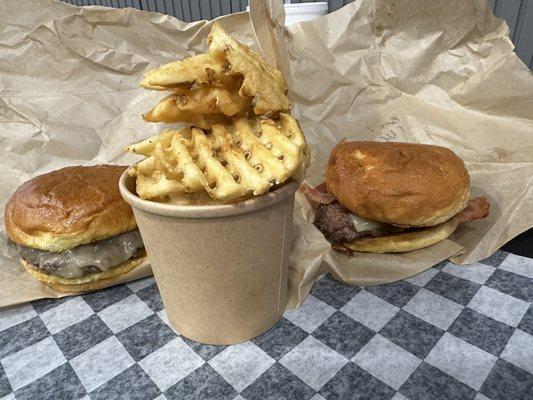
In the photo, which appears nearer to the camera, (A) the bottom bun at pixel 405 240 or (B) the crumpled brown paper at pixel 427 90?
(A) the bottom bun at pixel 405 240

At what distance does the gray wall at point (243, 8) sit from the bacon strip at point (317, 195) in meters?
1.70

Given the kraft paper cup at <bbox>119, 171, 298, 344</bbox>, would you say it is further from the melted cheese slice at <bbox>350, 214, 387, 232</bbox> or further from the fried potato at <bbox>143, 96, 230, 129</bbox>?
the melted cheese slice at <bbox>350, 214, 387, 232</bbox>

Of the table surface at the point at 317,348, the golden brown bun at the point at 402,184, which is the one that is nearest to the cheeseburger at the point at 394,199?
the golden brown bun at the point at 402,184

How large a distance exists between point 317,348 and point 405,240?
533 mm

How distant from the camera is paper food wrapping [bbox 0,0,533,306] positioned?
57.2 inches

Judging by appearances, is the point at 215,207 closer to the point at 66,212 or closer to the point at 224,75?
the point at 224,75

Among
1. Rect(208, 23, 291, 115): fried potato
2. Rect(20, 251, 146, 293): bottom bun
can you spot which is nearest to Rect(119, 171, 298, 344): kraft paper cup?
Rect(208, 23, 291, 115): fried potato

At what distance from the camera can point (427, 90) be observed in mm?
1650

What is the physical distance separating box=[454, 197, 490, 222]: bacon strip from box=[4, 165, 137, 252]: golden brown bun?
1.12 metres

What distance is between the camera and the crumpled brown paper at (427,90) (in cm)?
148

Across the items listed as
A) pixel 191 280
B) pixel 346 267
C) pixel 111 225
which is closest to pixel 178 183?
pixel 191 280

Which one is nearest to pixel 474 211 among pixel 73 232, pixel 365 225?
pixel 365 225

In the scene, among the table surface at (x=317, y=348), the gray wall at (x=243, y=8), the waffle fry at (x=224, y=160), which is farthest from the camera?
the gray wall at (x=243, y=8)

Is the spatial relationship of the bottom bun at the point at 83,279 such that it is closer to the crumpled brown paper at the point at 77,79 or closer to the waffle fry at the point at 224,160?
the crumpled brown paper at the point at 77,79
